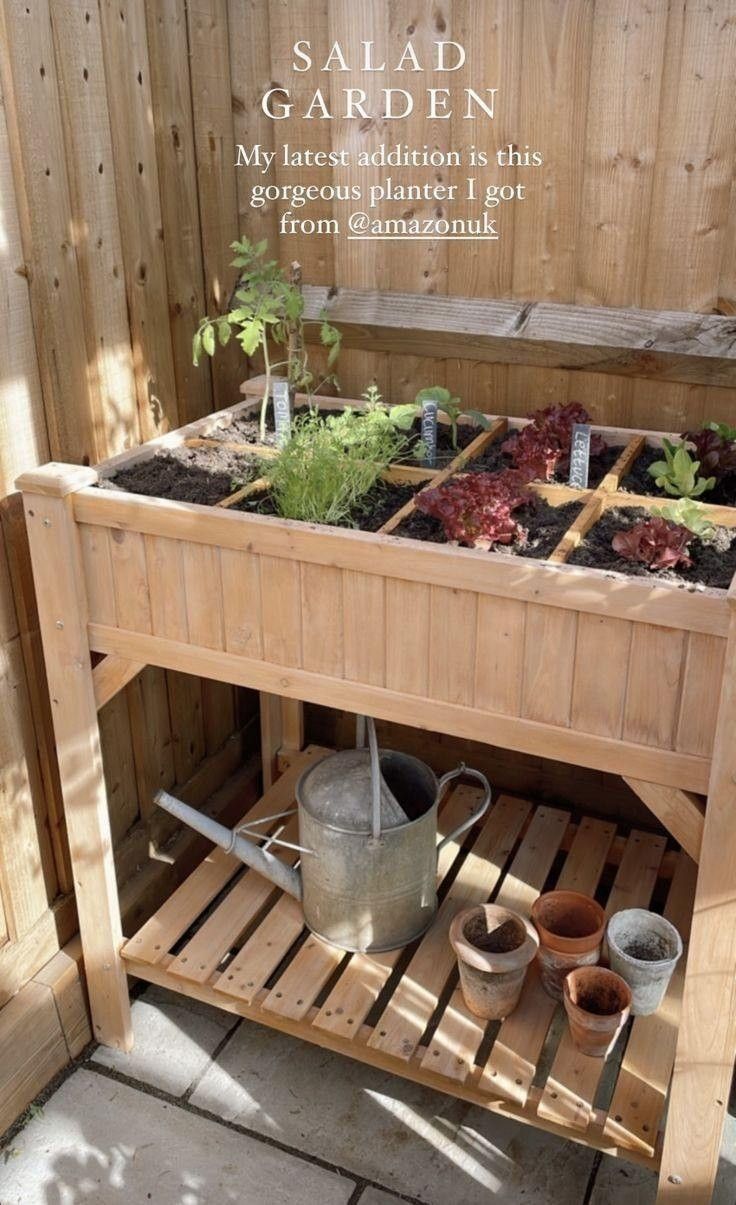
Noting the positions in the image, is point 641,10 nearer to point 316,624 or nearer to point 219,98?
point 219,98

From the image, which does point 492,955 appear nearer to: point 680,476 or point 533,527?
point 533,527

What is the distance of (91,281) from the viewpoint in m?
2.35

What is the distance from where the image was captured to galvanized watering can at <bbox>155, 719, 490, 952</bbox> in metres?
2.36

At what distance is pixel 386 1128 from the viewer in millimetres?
2387

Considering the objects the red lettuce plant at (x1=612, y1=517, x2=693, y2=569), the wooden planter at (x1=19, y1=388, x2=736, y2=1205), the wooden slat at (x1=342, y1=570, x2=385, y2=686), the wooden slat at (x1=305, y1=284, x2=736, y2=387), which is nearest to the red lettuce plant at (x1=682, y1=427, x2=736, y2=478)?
the wooden planter at (x1=19, y1=388, x2=736, y2=1205)

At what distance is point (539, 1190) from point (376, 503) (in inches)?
56.6

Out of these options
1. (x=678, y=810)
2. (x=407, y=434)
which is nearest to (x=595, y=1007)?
(x=678, y=810)

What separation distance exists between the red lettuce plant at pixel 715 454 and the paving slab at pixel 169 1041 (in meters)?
1.70

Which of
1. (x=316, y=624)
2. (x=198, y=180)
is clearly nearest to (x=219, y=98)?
(x=198, y=180)

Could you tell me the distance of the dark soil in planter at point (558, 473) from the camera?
2330 mm

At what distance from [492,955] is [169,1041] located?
0.89 metres

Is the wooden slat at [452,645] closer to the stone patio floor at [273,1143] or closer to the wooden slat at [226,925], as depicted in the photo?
the wooden slat at [226,925]

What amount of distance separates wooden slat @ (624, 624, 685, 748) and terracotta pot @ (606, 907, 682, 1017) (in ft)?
2.13

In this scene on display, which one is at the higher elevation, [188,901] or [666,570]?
[666,570]
